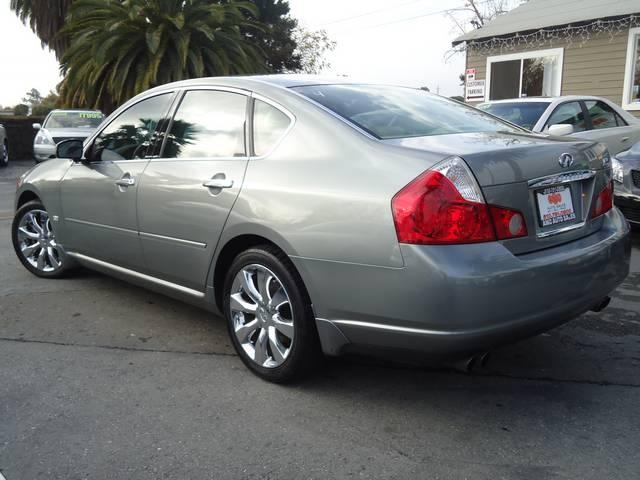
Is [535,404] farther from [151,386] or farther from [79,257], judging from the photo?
[79,257]

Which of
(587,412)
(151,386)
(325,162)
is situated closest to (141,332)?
(151,386)

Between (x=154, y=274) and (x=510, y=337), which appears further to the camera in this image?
(x=154, y=274)

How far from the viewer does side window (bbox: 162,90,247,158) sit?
3.43 meters

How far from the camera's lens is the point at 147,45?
58.1 feet

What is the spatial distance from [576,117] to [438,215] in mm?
7056

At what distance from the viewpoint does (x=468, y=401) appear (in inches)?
118

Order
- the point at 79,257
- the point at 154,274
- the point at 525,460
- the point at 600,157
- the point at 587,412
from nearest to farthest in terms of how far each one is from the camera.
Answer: the point at 525,460
the point at 587,412
the point at 600,157
the point at 154,274
the point at 79,257

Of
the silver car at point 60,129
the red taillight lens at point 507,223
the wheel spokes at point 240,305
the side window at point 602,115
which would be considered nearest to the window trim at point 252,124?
the wheel spokes at point 240,305

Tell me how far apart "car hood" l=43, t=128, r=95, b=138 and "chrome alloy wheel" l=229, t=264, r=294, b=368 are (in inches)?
519

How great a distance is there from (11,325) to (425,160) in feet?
9.99

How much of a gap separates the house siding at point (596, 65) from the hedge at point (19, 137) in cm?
1654

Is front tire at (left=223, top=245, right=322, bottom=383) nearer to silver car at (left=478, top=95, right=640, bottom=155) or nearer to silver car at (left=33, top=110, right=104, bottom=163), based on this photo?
silver car at (left=478, top=95, right=640, bottom=155)

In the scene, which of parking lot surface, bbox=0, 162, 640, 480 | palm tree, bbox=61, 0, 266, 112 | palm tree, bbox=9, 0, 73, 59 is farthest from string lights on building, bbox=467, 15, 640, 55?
palm tree, bbox=9, 0, 73, 59

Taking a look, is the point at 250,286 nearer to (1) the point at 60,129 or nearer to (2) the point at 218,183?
(2) the point at 218,183
